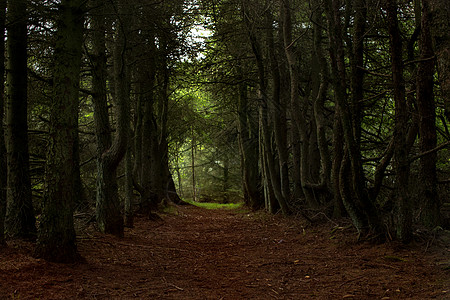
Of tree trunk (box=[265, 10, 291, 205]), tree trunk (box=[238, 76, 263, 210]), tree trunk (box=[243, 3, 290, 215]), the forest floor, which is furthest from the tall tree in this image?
tree trunk (box=[238, 76, 263, 210])

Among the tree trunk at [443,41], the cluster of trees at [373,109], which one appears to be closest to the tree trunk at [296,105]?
the cluster of trees at [373,109]

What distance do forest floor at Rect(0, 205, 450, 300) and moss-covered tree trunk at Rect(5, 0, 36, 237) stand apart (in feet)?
1.49

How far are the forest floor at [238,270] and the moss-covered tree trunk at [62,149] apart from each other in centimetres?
31

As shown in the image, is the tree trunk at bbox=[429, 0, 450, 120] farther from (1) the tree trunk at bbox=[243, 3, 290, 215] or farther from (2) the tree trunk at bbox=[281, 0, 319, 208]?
(1) the tree trunk at bbox=[243, 3, 290, 215]

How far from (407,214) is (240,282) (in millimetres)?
2685

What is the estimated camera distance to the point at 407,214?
5137 mm

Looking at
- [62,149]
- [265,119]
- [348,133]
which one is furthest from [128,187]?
[348,133]

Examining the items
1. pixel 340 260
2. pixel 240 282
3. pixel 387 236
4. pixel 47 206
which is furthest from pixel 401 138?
pixel 47 206

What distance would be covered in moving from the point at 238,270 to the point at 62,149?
318 cm

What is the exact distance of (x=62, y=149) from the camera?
4.91 metres

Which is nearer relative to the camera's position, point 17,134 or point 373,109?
point 17,134

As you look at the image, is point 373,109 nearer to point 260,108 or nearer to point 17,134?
point 260,108

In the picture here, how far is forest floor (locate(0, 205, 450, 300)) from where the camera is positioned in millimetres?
3875

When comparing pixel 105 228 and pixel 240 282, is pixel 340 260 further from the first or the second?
pixel 105 228
